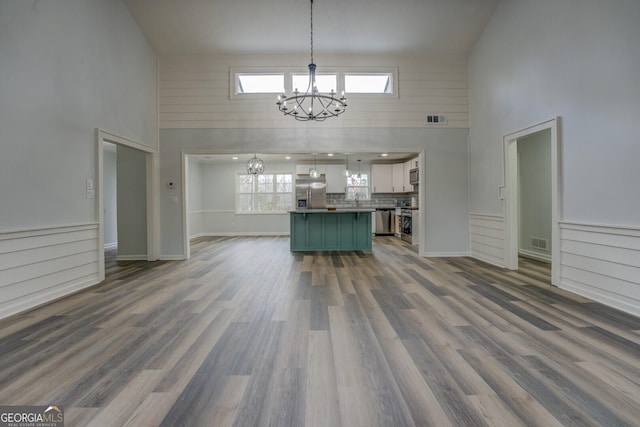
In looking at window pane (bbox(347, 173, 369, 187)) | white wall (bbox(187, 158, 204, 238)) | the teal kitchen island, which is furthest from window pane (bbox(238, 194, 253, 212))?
the teal kitchen island

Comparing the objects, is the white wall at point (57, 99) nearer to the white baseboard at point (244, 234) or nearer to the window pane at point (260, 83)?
the window pane at point (260, 83)

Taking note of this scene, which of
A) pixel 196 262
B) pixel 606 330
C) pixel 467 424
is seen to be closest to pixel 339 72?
pixel 196 262

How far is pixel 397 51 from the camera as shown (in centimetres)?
545

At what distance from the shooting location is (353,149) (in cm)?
556

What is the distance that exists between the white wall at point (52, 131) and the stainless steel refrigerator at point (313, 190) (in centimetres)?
567

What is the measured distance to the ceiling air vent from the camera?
5.58 metres

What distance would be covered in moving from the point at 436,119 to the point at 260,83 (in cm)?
351

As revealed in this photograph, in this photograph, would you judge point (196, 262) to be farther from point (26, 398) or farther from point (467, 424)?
point (467, 424)

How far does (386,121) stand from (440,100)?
44.3 inches

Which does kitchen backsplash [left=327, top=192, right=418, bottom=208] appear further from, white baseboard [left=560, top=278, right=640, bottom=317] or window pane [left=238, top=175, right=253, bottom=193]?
white baseboard [left=560, top=278, right=640, bottom=317]

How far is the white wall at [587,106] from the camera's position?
275cm

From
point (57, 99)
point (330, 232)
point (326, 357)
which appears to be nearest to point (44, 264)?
point (57, 99)

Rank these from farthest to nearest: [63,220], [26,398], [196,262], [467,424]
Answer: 1. [196,262]
2. [63,220]
3. [26,398]
4. [467,424]

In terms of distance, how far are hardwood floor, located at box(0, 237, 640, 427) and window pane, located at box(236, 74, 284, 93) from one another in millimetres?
3868
